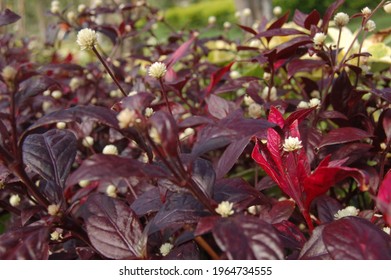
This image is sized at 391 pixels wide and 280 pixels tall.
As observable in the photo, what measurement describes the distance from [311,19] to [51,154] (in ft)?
2.11

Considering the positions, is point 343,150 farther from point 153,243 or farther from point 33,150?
point 33,150

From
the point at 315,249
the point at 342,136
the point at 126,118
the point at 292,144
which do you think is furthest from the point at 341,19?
the point at 126,118

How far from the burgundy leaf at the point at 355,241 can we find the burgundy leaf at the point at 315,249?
0.05 meters

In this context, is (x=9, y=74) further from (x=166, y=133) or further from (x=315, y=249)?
(x=315, y=249)

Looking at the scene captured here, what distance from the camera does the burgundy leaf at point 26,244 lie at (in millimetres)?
598

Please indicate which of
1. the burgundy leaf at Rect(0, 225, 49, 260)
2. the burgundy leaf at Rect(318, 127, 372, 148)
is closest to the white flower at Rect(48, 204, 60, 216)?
the burgundy leaf at Rect(0, 225, 49, 260)

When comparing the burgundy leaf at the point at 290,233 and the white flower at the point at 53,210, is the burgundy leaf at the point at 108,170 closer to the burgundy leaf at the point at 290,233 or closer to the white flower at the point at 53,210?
the white flower at the point at 53,210

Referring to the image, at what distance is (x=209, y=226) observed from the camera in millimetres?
567

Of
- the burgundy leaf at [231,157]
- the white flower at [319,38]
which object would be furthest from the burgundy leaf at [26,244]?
the white flower at [319,38]

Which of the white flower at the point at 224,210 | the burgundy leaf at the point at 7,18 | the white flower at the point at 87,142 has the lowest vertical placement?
the white flower at the point at 87,142

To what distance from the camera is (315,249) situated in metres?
0.66

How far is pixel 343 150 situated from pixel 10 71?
2.05 feet
